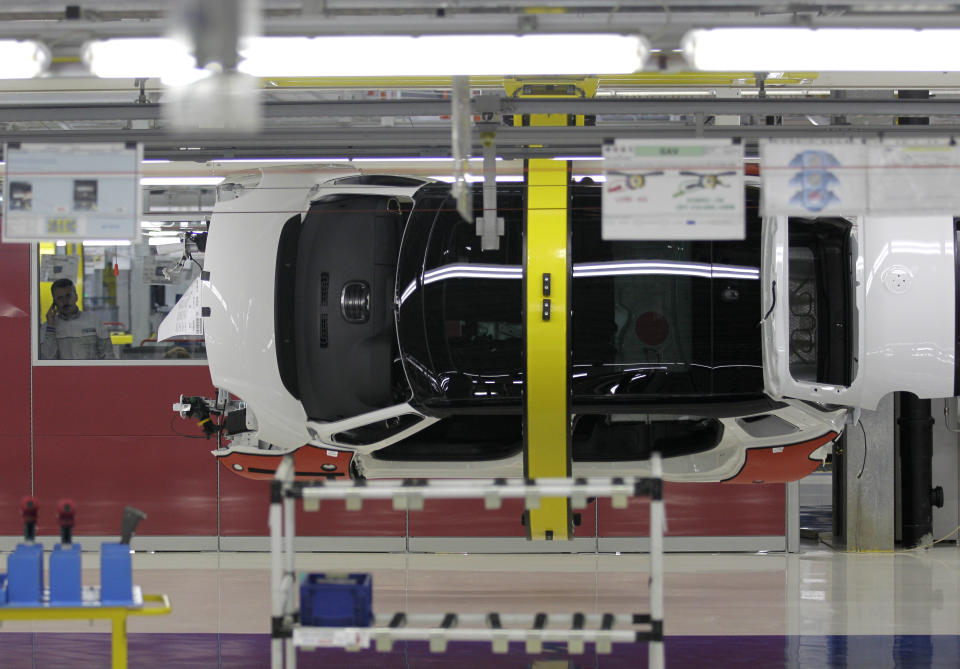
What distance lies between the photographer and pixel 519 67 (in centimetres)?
412

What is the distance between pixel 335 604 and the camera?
4.25 metres

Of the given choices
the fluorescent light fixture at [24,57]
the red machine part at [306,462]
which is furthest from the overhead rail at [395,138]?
the red machine part at [306,462]

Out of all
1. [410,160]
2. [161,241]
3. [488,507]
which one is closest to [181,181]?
[410,160]

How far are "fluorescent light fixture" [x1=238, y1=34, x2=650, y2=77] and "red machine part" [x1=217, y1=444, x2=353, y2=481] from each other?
2.77 m

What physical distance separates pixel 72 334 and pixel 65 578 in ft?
15.3

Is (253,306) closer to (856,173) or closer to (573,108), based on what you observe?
(573,108)

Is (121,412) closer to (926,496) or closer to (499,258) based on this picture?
(499,258)

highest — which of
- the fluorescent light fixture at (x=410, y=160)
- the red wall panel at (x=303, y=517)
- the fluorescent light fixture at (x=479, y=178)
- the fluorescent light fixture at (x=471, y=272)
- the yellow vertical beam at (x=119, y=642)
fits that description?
the fluorescent light fixture at (x=410, y=160)

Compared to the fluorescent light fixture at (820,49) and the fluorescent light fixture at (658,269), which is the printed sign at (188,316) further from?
the fluorescent light fixture at (820,49)

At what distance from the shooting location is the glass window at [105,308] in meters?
8.53

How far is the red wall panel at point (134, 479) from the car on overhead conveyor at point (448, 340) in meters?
2.20

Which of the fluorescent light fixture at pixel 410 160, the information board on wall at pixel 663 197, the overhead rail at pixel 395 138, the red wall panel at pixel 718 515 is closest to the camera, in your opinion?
the information board on wall at pixel 663 197

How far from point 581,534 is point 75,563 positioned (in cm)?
485

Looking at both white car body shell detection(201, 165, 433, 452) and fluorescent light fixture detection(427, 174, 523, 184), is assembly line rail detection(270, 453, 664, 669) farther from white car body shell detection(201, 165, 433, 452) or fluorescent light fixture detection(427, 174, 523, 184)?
fluorescent light fixture detection(427, 174, 523, 184)
